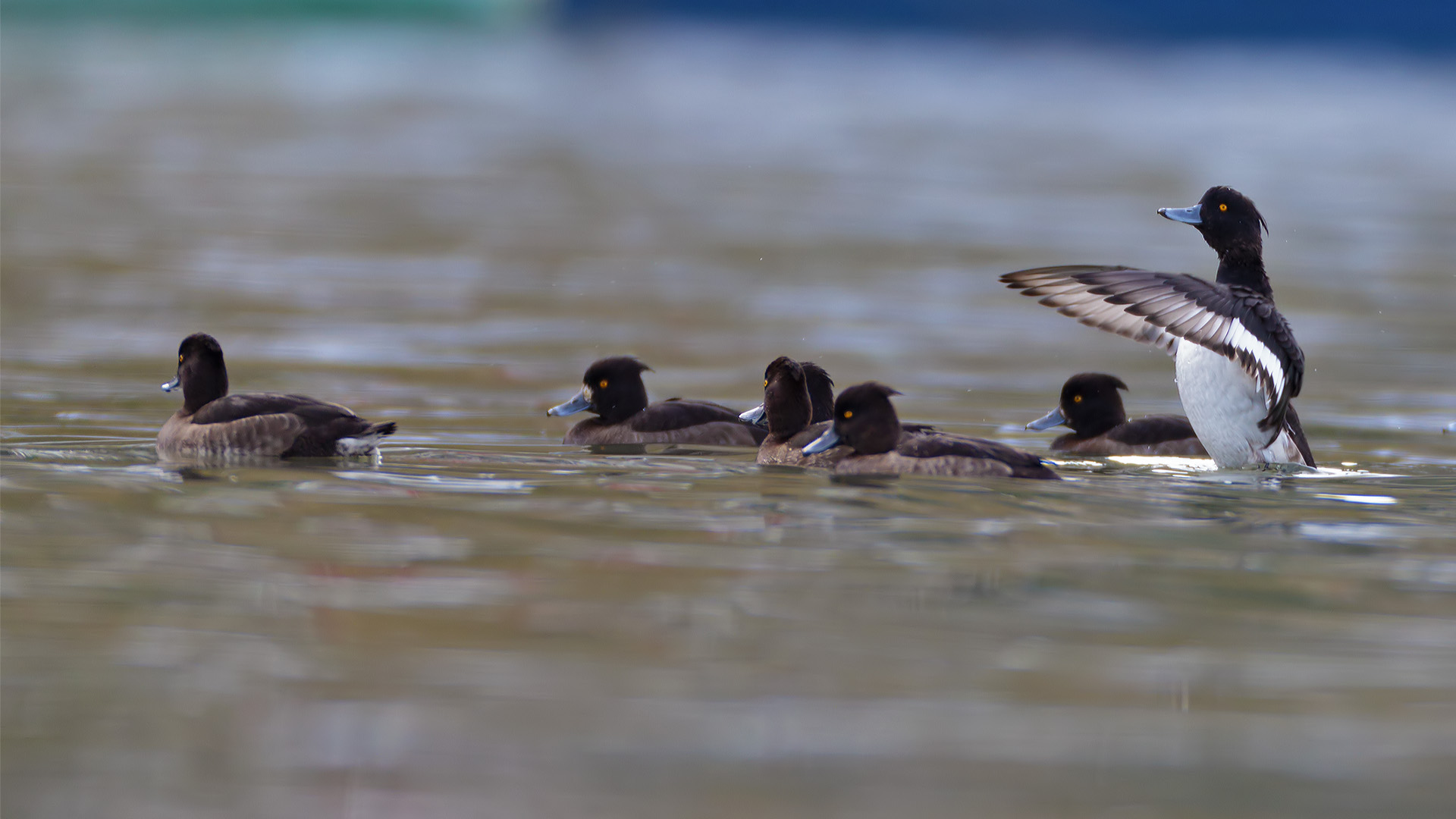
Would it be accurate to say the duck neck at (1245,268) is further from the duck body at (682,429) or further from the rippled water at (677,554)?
the duck body at (682,429)

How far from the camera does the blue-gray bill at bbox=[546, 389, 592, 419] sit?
9.00m

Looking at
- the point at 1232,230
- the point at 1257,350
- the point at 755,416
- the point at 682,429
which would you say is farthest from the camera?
the point at 682,429

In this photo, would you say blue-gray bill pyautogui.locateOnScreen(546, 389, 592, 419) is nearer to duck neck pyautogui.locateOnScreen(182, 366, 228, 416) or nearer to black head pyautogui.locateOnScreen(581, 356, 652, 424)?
black head pyautogui.locateOnScreen(581, 356, 652, 424)

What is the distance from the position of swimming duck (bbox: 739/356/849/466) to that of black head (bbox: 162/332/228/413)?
2202mm

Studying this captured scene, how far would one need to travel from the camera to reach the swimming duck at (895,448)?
6984mm

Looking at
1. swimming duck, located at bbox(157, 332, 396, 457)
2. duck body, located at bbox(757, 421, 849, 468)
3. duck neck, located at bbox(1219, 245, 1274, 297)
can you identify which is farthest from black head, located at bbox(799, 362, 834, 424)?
swimming duck, located at bbox(157, 332, 396, 457)

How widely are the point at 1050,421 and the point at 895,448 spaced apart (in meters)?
1.87

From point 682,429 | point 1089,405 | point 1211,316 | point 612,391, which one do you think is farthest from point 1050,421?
point 612,391

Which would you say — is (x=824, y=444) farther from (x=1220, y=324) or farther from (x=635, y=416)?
(x=1220, y=324)

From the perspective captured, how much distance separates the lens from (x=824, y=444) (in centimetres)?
759

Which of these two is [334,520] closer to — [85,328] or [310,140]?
[85,328]

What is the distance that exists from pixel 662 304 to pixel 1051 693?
31.4ft

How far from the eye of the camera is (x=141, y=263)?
1468 cm

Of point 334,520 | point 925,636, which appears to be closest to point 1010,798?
point 925,636
